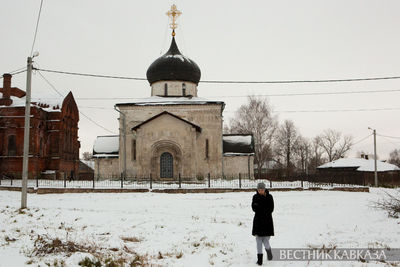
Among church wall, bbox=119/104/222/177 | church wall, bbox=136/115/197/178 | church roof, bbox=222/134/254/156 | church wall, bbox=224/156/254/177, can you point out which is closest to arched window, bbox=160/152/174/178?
church wall, bbox=136/115/197/178

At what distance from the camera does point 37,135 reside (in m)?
29.9

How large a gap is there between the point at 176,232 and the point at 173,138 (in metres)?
17.6

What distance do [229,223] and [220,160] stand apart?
58.1 ft

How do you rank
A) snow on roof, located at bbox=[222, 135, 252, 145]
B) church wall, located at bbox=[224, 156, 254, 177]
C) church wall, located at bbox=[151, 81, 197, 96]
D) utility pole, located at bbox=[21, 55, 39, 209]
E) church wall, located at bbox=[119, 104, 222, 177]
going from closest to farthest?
utility pole, located at bbox=[21, 55, 39, 209], church wall, located at bbox=[119, 104, 222, 177], church wall, located at bbox=[224, 156, 254, 177], church wall, located at bbox=[151, 81, 197, 96], snow on roof, located at bbox=[222, 135, 252, 145]

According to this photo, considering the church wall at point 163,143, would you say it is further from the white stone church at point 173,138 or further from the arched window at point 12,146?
the arched window at point 12,146

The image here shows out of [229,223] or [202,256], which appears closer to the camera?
[202,256]

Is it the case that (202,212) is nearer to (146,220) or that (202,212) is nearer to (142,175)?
(146,220)

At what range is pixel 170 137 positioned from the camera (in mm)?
26219

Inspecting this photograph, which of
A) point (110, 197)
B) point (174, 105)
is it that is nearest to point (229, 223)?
point (110, 197)

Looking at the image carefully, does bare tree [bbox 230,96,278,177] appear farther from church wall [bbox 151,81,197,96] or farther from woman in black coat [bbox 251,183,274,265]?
woman in black coat [bbox 251,183,274,265]

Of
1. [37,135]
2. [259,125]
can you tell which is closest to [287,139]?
[259,125]

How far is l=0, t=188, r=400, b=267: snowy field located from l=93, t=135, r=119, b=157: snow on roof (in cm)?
1561

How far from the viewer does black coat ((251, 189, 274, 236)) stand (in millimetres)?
6227

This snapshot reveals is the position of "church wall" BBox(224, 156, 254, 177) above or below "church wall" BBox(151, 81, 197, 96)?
below
